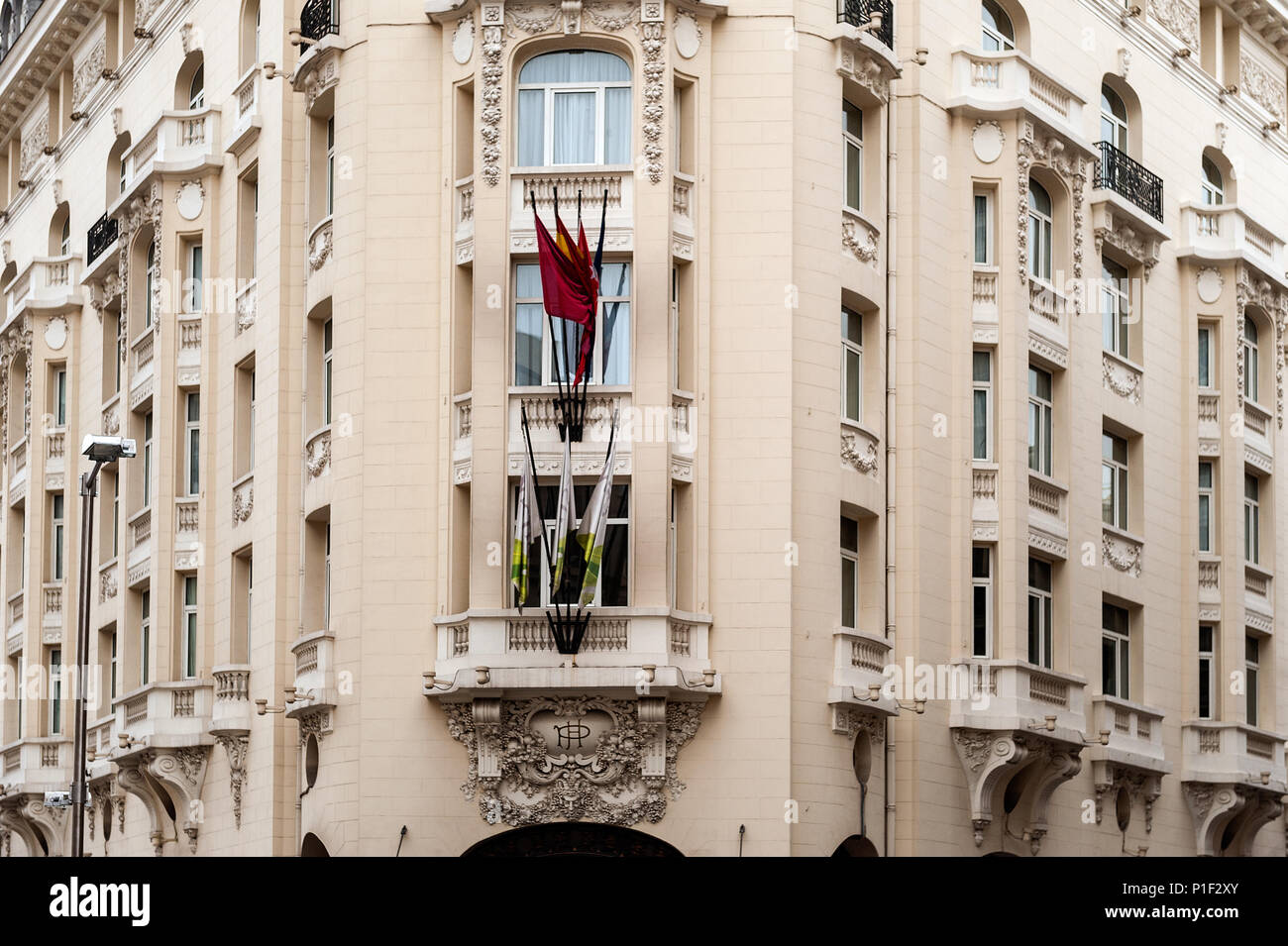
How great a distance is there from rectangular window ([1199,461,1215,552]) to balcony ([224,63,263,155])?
20638mm

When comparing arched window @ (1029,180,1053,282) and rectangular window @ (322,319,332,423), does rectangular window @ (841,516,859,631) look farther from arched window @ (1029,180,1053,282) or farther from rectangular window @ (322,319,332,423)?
rectangular window @ (322,319,332,423)

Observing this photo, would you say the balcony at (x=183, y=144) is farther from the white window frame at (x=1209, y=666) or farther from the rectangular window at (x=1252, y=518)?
the rectangular window at (x=1252, y=518)

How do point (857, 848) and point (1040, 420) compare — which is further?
point (1040, 420)

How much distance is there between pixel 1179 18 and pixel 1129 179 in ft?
18.5

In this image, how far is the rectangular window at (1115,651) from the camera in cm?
4572

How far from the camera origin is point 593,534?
117 feet

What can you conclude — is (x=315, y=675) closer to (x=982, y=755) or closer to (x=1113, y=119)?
(x=982, y=755)

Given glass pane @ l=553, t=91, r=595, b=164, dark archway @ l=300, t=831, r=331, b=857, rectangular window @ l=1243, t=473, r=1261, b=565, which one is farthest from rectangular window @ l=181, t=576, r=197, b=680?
rectangular window @ l=1243, t=473, r=1261, b=565

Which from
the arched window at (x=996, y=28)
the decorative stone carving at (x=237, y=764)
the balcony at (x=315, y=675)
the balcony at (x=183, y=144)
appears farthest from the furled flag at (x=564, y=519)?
the arched window at (x=996, y=28)

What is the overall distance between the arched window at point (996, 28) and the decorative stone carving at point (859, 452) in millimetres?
8883

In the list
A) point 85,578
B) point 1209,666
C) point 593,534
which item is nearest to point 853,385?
point 593,534

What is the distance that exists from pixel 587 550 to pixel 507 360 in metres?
3.33

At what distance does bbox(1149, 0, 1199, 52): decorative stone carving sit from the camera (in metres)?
49.8
